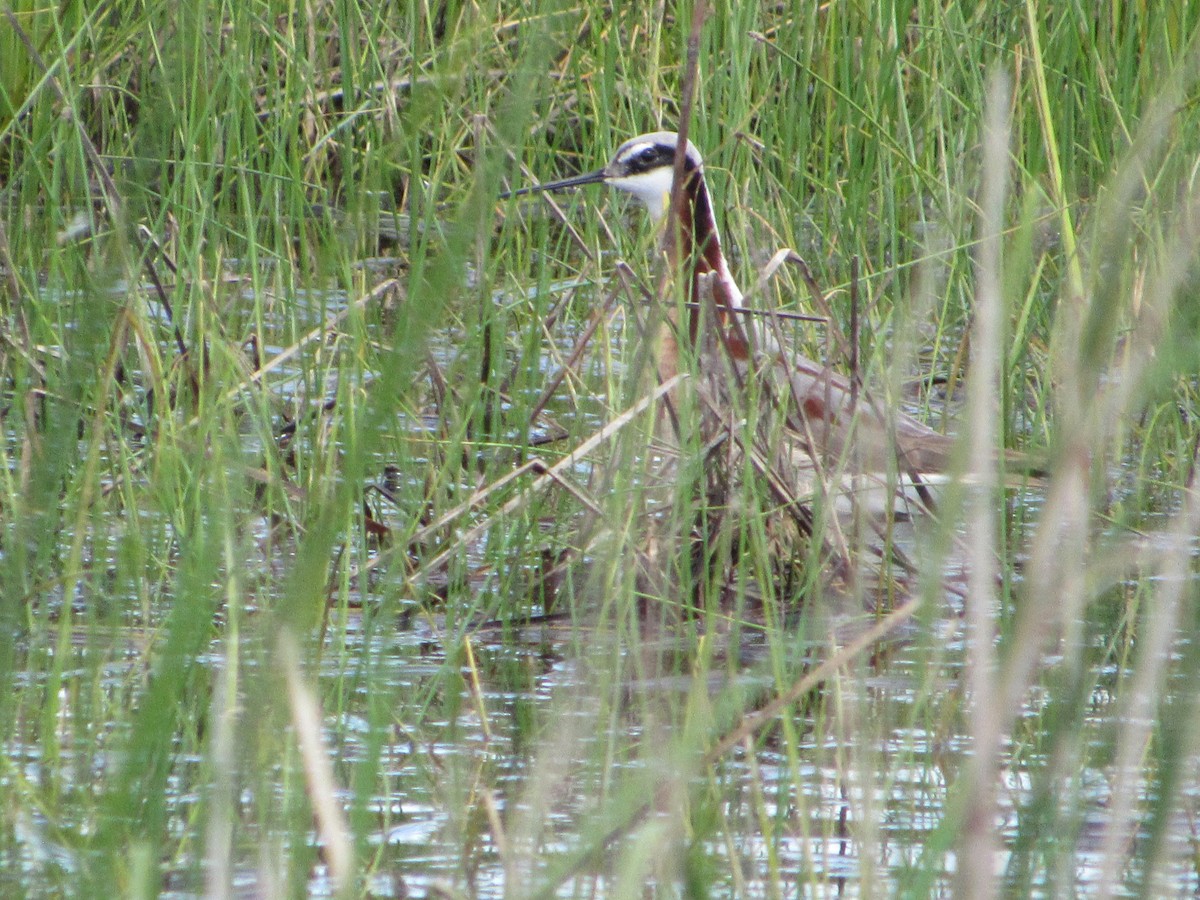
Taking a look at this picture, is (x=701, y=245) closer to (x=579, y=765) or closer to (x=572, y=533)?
(x=572, y=533)

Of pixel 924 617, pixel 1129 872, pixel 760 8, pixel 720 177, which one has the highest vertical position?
pixel 760 8

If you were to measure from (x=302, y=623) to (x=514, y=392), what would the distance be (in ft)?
7.30

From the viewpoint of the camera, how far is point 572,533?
322 centimetres

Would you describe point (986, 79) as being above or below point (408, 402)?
above

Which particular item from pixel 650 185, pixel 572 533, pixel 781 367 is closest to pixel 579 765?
pixel 572 533

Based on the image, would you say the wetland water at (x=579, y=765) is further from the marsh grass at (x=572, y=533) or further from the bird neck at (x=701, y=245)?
the bird neck at (x=701, y=245)

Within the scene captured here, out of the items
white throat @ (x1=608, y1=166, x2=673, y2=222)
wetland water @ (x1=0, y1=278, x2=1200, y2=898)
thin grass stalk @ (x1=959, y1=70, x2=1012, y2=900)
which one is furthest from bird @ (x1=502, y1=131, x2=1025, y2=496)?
thin grass stalk @ (x1=959, y1=70, x2=1012, y2=900)

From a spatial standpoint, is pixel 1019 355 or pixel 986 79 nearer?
pixel 1019 355

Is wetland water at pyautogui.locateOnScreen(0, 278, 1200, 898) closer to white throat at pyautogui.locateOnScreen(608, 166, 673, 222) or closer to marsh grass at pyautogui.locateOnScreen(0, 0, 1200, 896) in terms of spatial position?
marsh grass at pyautogui.locateOnScreen(0, 0, 1200, 896)

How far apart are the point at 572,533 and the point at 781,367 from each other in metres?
0.85

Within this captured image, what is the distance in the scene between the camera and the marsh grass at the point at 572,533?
1.18m

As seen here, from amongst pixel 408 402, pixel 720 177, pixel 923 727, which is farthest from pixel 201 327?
pixel 720 177

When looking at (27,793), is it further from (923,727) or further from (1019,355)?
(1019,355)

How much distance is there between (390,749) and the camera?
2.28 m
